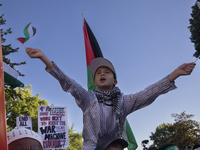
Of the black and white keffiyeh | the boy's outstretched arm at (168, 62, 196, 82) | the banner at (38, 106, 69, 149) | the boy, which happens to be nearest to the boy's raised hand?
the boy

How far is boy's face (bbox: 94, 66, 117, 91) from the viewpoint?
2592 mm

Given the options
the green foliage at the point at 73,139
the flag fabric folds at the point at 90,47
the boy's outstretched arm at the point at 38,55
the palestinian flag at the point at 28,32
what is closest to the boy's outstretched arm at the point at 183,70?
the boy's outstretched arm at the point at 38,55

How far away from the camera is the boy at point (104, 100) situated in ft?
7.32

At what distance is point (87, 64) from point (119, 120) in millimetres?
4326

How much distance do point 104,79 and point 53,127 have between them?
7008 mm

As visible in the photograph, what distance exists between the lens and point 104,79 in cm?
261

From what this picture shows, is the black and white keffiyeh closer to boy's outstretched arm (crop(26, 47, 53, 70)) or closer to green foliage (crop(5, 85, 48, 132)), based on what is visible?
boy's outstretched arm (crop(26, 47, 53, 70))

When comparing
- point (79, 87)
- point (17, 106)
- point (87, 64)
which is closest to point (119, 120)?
point (79, 87)

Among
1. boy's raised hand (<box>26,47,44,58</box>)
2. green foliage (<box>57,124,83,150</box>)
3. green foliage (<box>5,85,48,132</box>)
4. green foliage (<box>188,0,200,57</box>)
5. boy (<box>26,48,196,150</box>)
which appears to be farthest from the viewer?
green foliage (<box>57,124,83,150</box>)

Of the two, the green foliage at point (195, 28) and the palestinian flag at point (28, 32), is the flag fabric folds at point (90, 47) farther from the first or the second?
the green foliage at point (195, 28)

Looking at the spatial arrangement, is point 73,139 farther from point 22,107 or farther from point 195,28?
point 195,28

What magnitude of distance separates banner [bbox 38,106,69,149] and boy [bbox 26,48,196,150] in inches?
259

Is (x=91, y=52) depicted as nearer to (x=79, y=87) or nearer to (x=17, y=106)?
(x=79, y=87)

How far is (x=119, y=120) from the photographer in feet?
7.72
